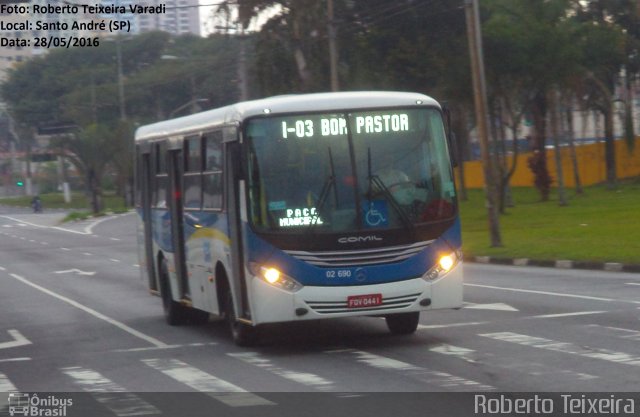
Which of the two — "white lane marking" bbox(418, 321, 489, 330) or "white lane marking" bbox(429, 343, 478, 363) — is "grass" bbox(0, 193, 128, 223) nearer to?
"white lane marking" bbox(418, 321, 489, 330)

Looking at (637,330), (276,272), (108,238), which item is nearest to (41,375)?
(276,272)

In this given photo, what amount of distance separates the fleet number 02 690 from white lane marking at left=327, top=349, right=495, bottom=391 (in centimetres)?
81

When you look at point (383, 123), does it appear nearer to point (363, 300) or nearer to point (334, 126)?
point (334, 126)

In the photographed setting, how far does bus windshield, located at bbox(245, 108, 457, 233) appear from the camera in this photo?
12930 millimetres

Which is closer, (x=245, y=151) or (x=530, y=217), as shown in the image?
(x=245, y=151)

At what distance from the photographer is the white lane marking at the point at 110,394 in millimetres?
9828

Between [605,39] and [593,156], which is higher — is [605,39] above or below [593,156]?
above

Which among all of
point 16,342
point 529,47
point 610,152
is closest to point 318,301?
point 16,342

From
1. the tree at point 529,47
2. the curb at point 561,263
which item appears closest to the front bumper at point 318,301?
the curb at point 561,263

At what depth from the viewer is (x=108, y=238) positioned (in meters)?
51.6

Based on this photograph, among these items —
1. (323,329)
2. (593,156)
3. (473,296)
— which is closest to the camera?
(323,329)

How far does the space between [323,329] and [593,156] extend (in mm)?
53941

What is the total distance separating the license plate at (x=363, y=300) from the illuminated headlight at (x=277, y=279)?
1.78 feet

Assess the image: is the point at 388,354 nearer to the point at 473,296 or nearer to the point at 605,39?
the point at 473,296
